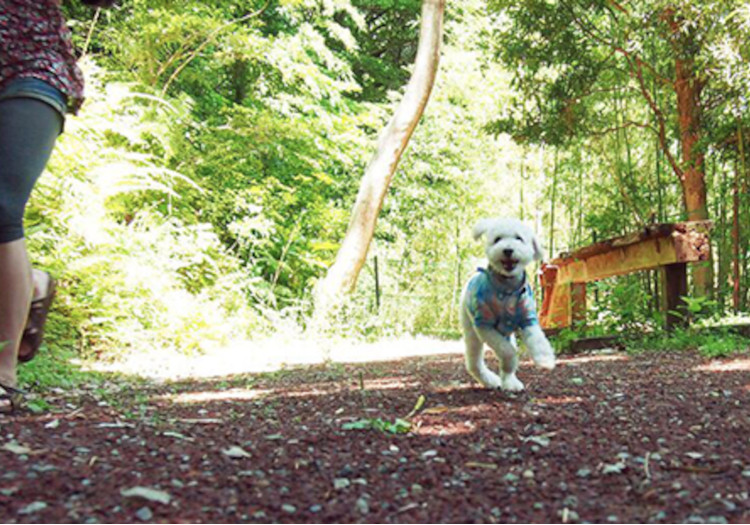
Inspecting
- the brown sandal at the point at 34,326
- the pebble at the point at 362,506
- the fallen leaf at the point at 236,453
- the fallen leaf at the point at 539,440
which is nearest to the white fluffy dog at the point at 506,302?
the fallen leaf at the point at 539,440

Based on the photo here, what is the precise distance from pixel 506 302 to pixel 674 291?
3.39 meters

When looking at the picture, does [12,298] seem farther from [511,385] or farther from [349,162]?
[349,162]

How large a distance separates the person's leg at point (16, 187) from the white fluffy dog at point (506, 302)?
1.95m

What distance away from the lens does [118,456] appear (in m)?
1.92

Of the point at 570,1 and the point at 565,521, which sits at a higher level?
the point at 570,1

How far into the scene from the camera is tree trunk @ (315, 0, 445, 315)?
29.1ft

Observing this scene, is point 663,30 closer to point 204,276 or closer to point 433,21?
point 433,21

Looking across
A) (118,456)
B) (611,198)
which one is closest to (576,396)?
(118,456)

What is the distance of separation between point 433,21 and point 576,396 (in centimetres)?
704

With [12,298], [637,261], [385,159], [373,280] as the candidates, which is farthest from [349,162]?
[12,298]

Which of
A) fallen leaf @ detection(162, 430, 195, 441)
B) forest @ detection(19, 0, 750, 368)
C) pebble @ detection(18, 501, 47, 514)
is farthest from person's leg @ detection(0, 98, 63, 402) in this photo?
forest @ detection(19, 0, 750, 368)

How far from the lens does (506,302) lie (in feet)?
10.7

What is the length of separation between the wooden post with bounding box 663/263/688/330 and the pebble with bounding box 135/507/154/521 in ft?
17.6

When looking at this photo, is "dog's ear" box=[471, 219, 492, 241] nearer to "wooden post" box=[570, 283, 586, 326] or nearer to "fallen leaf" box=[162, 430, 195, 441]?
"fallen leaf" box=[162, 430, 195, 441]
